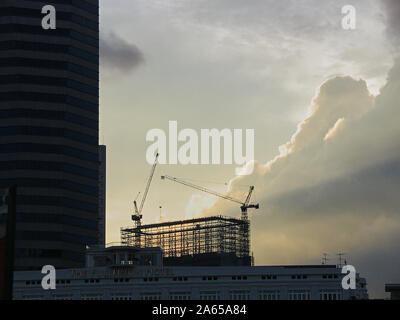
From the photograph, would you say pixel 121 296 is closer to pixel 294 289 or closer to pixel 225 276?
pixel 225 276

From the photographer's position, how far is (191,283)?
185m

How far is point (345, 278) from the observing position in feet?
605
